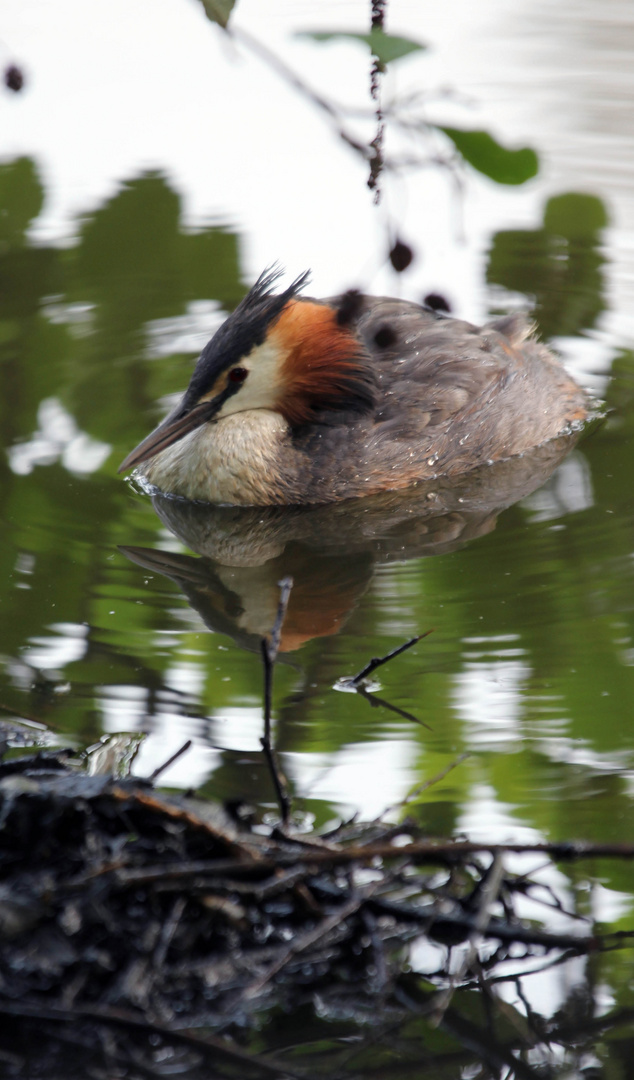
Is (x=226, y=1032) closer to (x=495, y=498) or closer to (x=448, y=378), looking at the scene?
(x=495, y=498)

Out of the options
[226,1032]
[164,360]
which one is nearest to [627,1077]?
[226,1032]

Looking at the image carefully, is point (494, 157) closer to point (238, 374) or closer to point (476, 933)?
point (476, 933)

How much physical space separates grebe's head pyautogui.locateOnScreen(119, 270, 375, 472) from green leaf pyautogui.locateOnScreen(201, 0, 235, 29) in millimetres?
4078

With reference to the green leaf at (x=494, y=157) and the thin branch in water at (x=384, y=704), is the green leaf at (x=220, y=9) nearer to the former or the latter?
the green leaf at (x=494, y=157)

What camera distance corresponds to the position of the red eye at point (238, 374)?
631 centimetres

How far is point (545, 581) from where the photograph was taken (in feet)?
16.9

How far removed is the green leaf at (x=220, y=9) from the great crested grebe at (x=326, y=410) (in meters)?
3.99

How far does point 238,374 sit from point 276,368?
19 centimetres

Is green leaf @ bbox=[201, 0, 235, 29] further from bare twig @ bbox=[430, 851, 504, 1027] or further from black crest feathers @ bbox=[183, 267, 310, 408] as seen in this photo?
black crest feathers @ bbox=[183, 267, 310, 408]

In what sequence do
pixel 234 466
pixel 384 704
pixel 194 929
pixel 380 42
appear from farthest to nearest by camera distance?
1. pixel 234 466
2. pixel 384 704
3. pixel 194 929
4. pixel 380 42

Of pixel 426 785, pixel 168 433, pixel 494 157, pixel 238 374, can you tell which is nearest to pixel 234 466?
pixel 168 433

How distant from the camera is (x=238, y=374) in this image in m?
6.33

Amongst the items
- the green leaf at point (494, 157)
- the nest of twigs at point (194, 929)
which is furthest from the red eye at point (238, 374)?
the green leaf at point (494, 157)

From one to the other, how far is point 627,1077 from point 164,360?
5344 mm
